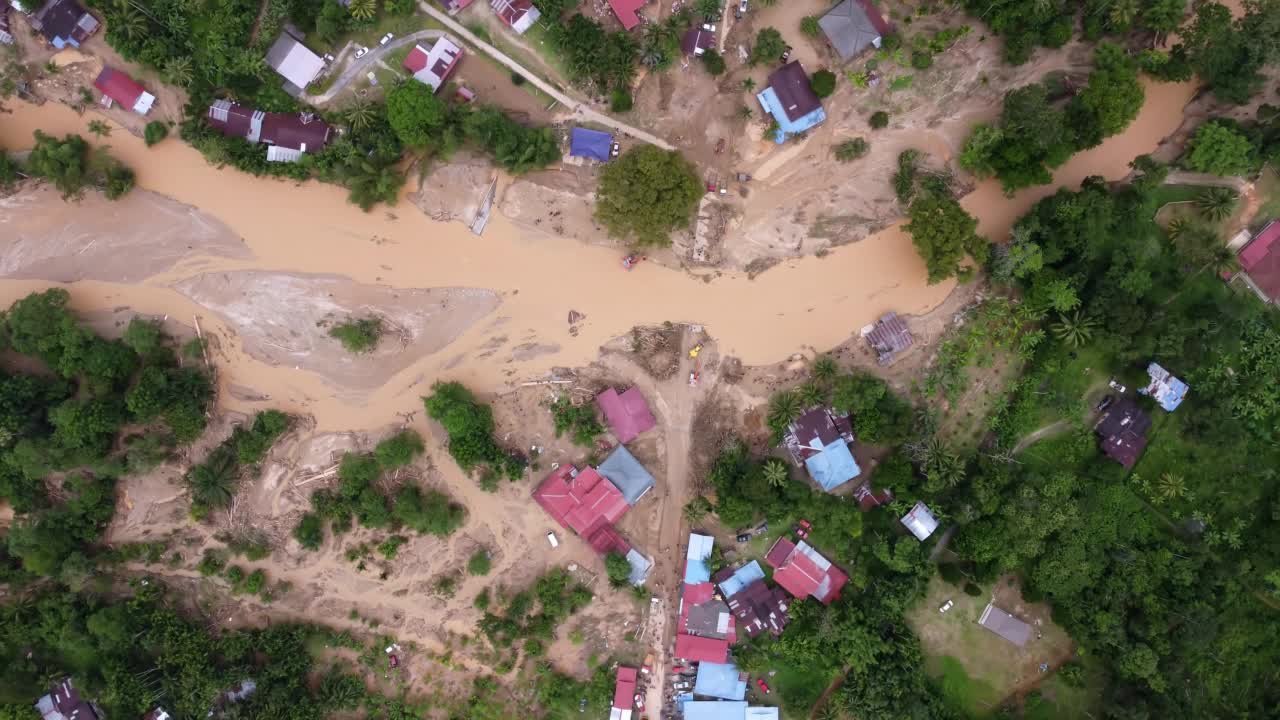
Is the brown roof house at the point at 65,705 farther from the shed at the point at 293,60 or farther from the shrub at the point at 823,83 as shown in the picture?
the shrub at the point at 823,83

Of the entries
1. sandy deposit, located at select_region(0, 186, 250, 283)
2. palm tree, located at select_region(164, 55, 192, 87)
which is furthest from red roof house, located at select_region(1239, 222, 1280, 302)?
palm tree, located at select_region(164, 55, 192, 87)

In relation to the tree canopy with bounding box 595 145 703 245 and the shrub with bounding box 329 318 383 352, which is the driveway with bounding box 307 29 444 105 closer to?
the shrub with bounding box 329 318 383 352

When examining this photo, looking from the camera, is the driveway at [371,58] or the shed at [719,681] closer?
the driveway at [371,58]

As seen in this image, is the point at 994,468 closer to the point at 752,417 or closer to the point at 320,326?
the point at 752,417

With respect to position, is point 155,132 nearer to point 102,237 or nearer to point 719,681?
point 102,237

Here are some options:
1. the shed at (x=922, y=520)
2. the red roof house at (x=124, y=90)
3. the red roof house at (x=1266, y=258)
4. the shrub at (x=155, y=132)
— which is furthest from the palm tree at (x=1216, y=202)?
the red roof house at (x=124, y=90)

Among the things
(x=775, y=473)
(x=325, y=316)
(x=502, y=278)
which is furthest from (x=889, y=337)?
(x=325, y=316)
